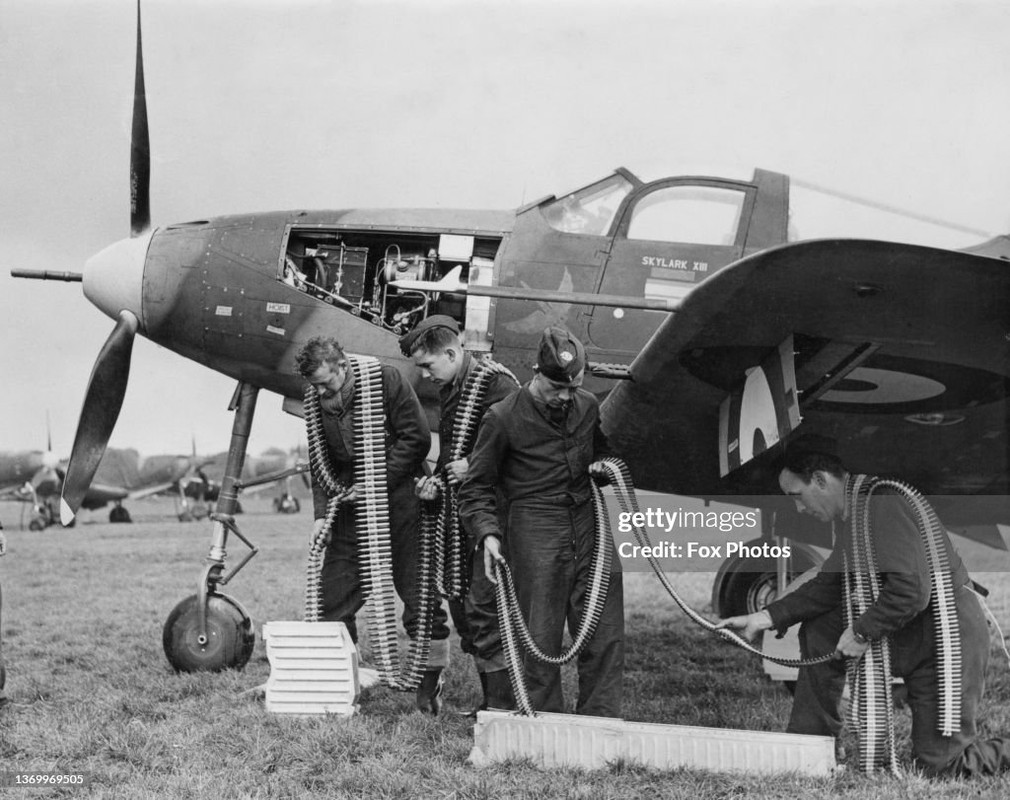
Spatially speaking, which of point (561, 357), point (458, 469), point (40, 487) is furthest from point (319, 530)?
point (40, 487)

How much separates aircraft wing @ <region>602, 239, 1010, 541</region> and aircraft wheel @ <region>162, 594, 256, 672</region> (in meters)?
2.73

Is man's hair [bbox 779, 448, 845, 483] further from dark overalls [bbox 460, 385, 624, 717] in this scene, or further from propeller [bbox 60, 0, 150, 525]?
propeller [bbox 60, 0, 150, 525]

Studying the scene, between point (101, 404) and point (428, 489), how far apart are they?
8.85 feet

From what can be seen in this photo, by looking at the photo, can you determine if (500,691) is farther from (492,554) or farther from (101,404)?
(101,404)

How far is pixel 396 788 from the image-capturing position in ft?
11.6

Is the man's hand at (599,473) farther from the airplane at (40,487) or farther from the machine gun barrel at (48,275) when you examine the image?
the airplane at (40,487)

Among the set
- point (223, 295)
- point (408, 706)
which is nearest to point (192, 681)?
point (408, 706)

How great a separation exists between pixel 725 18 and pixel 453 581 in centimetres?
376

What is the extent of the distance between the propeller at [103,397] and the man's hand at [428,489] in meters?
2.43

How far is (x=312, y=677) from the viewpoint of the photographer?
4.69 metres

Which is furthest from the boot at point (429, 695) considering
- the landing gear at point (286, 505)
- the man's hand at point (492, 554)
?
the landing gear at point (286, 505)

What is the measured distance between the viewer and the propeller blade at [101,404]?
5930 mm

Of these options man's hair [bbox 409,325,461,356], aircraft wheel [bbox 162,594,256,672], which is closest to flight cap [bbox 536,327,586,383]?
man's hair [bbox 409,325,461,356]

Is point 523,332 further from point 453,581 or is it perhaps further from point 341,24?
point 341,24
